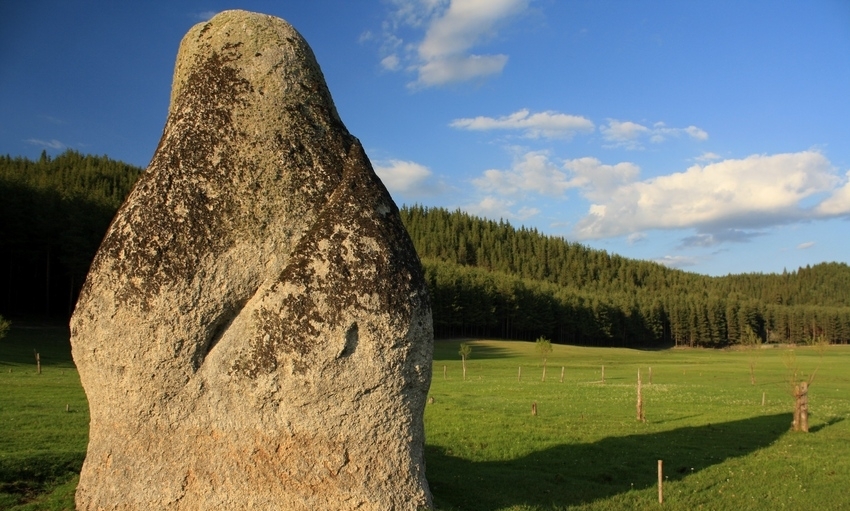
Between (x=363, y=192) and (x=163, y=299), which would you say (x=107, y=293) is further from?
(x=363, y=192)

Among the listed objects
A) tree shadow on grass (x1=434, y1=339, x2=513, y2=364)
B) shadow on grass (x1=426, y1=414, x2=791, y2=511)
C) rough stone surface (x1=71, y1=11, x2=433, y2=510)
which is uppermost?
rough stone surface (x1=71, y1=11, x2=433, y2=510)

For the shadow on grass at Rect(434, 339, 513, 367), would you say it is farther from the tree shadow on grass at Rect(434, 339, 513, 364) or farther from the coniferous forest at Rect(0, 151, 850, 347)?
the coniferous forest at Rect(0, 151, 850, 347)

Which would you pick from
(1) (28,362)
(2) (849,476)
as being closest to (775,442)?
(2) (849,476)

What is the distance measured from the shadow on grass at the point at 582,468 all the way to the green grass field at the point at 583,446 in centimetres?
5

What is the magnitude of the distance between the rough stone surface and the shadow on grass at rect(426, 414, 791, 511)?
257cm

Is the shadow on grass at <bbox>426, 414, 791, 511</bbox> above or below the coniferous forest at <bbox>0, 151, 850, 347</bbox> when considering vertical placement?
below

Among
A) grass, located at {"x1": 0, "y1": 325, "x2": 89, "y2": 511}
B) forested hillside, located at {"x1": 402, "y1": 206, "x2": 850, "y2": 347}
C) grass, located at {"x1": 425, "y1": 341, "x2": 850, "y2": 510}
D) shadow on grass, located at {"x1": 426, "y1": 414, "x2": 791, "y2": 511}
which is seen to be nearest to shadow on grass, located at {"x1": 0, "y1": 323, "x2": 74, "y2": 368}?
grass, located at {"x1": 0, "y1": 325, "x2": 89, "y2": 511}

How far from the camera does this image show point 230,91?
36.5ft

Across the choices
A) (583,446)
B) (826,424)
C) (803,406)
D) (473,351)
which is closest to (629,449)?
(583,446)

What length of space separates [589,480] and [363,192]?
10.3 m

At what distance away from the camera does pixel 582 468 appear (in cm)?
1741

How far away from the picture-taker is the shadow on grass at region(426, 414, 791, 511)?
44.1 ft

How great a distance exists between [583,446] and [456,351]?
2589 inches

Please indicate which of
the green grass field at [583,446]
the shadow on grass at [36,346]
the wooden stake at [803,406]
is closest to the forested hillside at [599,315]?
the shadow on grass at [36,346]
